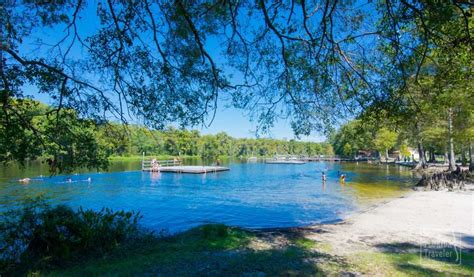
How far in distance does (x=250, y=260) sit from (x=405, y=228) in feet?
22.3

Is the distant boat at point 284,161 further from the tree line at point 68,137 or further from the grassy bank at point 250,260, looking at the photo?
the tree line at point 68,137

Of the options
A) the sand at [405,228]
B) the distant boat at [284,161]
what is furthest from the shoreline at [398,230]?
the distant boat at [284,161]

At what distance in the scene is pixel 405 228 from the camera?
1012cm

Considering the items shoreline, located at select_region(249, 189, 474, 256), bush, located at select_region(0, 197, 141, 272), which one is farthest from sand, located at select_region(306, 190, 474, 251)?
bush, located at select_region(0, 197, 141, 272)

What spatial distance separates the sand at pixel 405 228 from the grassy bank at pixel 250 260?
0.72 meters

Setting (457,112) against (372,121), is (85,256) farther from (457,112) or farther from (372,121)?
(457,112)

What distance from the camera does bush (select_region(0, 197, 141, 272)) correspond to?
5.74 m

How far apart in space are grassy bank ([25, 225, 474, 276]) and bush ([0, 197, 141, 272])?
41cm

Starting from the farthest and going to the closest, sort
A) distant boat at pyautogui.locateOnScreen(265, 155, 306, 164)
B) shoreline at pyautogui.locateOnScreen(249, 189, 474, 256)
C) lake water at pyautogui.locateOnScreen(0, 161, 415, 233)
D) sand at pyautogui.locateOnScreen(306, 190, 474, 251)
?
distant boat at pyautogui.locateOnScreen(265, 155, 306, 164)
lake water at pyautogui.locateOnScreen(0, 161, 415, 233)
sand at pyautogui.locateOnScreen(306, 190, 474, 251)
shoreline at pyautogui.locateOnScreen(249, 189, 474, 256)

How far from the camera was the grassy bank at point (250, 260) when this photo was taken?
5.17m

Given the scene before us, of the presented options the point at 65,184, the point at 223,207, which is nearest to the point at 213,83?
the point at 223,207

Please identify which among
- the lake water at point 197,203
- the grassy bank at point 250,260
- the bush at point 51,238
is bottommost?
the lake water at point 197,203

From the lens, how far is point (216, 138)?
99.5 m

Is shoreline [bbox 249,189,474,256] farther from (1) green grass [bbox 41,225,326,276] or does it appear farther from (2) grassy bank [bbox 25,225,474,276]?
(1) green grass [bbox 41,225,326,276]
